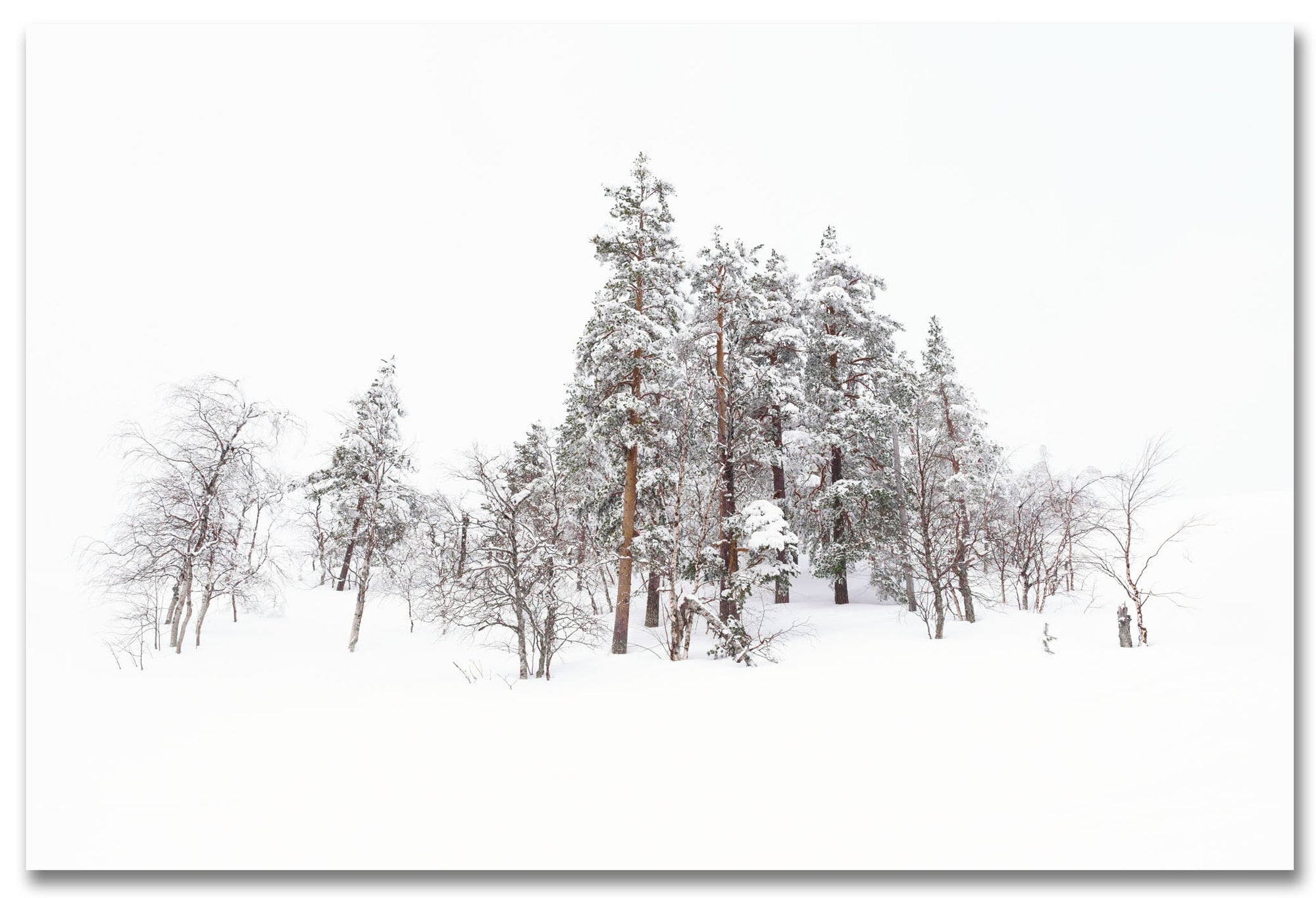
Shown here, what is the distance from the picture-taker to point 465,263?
1551 centimetres

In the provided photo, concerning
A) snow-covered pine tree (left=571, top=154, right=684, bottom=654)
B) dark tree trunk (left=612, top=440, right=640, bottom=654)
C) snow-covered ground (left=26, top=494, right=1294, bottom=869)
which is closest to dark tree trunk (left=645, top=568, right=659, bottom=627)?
snow-covered pine tree (left=571, top=154, right=684, bottom=654)

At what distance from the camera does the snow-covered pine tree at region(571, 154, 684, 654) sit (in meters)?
13.7

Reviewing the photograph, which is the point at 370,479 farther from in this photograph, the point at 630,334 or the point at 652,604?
the point at 630,334

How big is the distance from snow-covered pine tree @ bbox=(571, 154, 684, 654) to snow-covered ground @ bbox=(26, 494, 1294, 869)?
618 centimetres

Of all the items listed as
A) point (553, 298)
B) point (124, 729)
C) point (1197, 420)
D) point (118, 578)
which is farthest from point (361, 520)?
point (1197, 420)

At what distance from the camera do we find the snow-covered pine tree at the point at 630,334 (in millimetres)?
13672

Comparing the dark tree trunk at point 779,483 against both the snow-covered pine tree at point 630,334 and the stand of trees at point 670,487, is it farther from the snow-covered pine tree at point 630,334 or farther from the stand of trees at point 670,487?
the snow-covered pine tree at point 630,334

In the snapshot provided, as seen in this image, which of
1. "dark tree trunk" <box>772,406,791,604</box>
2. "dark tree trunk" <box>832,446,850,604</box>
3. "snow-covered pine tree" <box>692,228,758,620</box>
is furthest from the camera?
"dark tree trunk" <box>832,446,850,604</box>

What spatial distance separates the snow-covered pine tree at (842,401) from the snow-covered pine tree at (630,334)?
24.8 feet

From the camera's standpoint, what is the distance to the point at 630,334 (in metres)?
13.5

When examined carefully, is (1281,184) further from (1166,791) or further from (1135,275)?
(1166,791)

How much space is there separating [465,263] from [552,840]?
15016mm

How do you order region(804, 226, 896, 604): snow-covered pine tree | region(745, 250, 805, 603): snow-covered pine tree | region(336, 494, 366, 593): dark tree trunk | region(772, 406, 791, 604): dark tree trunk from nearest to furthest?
region(772, 406, 791, 604): dark tree trunk
region(745, 250, 805, 603): snow-covered pine tree
region(804, 226, 896, 604): snow-covered pine tree
region(336, 494, 366, 593): dark tree trunk

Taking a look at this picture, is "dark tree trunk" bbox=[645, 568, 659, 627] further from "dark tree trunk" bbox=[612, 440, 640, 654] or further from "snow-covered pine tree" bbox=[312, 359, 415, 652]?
"snow-covered pine tree" bbox=[312, 359, 415, 652]
